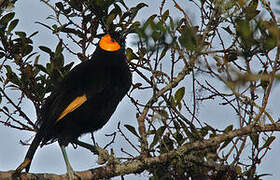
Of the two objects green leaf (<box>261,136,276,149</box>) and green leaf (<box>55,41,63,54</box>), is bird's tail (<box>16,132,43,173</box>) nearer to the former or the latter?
green leaf (<box>55,41,63,54</box>)

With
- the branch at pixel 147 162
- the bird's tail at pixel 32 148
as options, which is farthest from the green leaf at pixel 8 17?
the branch at pixel 147 162

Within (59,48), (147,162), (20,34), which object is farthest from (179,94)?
(20,34)

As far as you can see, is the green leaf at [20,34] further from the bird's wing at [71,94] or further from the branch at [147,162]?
the branch at [147,162]

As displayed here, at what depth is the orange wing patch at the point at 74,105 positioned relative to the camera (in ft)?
10.6

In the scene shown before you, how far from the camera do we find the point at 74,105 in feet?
10.7

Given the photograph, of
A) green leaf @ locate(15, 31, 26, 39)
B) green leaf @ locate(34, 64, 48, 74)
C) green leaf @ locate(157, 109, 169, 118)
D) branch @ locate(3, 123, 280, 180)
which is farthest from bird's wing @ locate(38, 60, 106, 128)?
green leaf @ locate(157, 109, 169, 118)

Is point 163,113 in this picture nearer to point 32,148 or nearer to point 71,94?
point 71,94

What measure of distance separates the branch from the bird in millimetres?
388

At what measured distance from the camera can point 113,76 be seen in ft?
11.0

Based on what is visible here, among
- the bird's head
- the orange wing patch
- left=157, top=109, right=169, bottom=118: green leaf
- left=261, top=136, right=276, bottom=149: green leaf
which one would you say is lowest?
left=261, top=136, right=276, bottom=149: green leaf

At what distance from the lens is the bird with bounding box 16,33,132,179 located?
10.6 ft

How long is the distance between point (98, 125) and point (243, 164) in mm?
1130

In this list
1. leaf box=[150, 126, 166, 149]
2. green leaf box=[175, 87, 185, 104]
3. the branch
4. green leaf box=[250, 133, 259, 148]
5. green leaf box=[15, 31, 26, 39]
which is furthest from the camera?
green leaf box=[15, 31, 26, 39]

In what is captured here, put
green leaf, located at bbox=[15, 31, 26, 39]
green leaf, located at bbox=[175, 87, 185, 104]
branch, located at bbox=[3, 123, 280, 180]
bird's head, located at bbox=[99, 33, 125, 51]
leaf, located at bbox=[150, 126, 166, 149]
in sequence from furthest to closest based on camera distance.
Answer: bird's head, located at bbox=[99, 33, 125, 51] → green leaf, located at bbox=[15, 31, 26, 39] → green leaf, located at bbox=[175, 87, 185, 104] → leaf, located at bbox=[150, 126, 166, 149] → branch, located at bbox=[3, 123, 280, 180]
